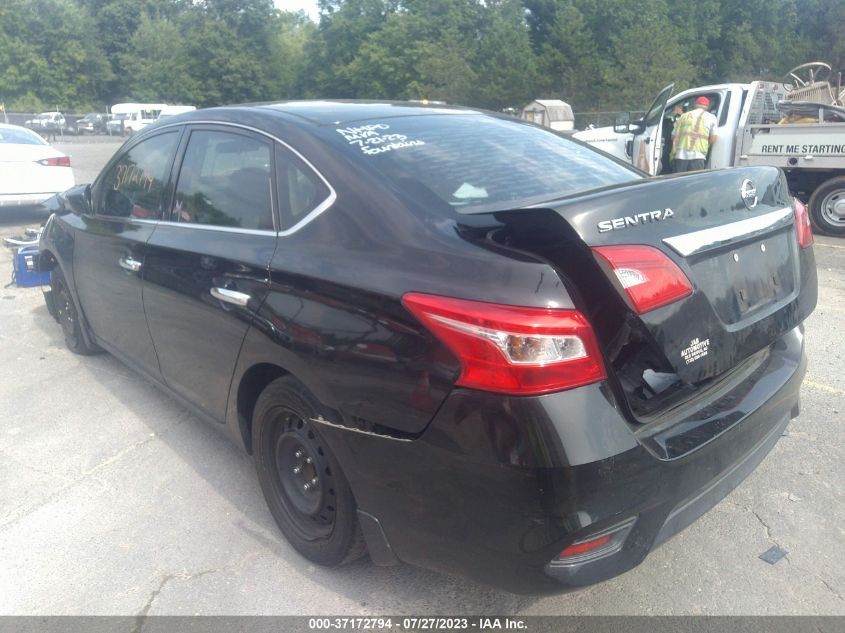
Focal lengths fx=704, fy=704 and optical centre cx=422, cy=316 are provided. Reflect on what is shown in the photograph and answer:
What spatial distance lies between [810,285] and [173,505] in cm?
298

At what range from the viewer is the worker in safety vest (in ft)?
32.1

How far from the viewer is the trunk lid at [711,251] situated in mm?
2092

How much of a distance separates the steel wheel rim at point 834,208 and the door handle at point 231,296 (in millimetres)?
9069

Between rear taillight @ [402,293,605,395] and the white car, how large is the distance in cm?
1036

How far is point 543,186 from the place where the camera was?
282 cm

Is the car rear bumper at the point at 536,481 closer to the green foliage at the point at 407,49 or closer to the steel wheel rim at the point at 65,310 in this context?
the steel wheel rim at the point at 65,310

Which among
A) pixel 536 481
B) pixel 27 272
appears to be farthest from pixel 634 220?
pixel 27 272

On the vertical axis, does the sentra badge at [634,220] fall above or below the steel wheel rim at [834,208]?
above

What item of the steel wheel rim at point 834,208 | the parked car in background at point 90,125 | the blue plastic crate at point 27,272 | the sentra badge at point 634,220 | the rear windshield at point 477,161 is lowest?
the parked car in background at point 90,125

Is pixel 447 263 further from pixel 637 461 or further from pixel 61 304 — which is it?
pixel 61 304

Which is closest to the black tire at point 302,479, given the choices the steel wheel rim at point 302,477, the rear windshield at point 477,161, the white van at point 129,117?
the steel wheel rim at point 302,477

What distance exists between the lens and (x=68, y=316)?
5.23 metres

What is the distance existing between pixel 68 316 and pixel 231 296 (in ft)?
9.80

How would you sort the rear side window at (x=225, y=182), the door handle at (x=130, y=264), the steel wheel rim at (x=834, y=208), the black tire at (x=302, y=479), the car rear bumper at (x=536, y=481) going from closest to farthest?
the car rear bumper at (x=536, y=481) → the black tire at (x=302, y=479) → the rear side window at (x=225, y=182) → the door handle at (x=130, y=264) → the steel wheel rim at (x=834, y=208)
